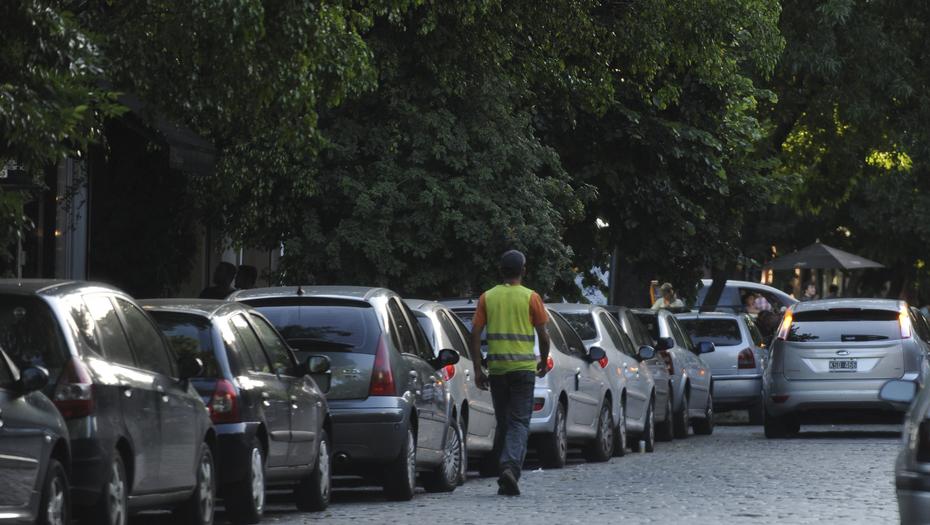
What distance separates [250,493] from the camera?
41.9 ft

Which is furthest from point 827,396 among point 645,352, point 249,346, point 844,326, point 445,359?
point 249,346

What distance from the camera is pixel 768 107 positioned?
122ft

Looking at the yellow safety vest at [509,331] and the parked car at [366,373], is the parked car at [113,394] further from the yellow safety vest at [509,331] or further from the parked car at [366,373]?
the yellow safety vest at [509,331]

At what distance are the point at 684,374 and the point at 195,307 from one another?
14.2 metres

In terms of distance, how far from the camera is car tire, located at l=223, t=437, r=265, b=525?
1275 centimetres

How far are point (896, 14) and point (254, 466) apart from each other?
81.6ft

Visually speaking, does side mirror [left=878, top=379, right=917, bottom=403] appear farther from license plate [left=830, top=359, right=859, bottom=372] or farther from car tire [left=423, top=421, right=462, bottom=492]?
license plate [left=830, top=359, right=859, bottom=372]

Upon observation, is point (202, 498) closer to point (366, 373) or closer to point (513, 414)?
point (366, 373)

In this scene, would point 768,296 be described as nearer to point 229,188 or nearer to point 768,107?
point 768,107

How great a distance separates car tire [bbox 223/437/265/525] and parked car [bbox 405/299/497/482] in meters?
3.43

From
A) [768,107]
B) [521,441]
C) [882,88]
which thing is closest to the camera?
[521,441]

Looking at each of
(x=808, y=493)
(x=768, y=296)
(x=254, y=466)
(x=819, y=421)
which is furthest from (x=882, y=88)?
(x=254, y=466)

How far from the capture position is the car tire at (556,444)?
749 inches

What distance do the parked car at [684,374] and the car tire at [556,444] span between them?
19.3ft
